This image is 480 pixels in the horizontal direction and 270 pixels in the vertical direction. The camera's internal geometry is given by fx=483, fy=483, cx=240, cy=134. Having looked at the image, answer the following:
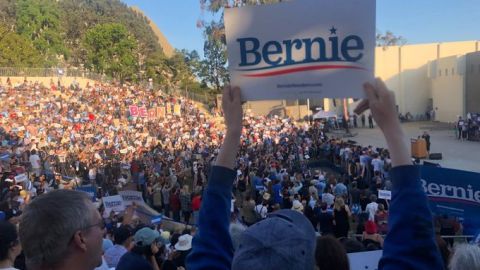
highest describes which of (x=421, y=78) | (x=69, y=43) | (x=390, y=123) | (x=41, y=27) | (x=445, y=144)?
(x=41, y=27)

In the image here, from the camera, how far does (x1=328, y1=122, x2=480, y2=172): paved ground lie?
2189 centimetres

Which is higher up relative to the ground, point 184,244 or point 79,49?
point 79,49

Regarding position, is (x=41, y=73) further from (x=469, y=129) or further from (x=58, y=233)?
(x=58, y=233)

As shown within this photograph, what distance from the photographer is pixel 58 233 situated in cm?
172

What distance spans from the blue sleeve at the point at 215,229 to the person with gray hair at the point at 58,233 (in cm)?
39

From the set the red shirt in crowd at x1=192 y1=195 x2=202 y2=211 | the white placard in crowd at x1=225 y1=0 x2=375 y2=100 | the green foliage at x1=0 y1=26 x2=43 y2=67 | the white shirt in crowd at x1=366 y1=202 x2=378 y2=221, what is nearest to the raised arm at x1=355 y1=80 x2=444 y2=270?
the white placard in crowd at x1=225 y1=0 x2=375 y2=100

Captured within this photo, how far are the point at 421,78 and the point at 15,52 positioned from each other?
41.7 m

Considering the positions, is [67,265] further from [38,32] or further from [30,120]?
[38,32]

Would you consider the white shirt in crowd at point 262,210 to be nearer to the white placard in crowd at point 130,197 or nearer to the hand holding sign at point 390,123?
the white placard in crowd at point 130,197

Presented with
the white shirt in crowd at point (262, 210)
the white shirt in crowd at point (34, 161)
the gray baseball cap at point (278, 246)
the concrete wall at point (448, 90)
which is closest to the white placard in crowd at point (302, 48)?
the gray baseball cap at point (278, 246)

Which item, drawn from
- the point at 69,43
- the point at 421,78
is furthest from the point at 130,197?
the point at 69,43

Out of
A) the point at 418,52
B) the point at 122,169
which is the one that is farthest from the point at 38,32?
the point at 122,169

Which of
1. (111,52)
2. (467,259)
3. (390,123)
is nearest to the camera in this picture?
(390,123)

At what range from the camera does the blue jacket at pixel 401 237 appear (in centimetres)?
142
